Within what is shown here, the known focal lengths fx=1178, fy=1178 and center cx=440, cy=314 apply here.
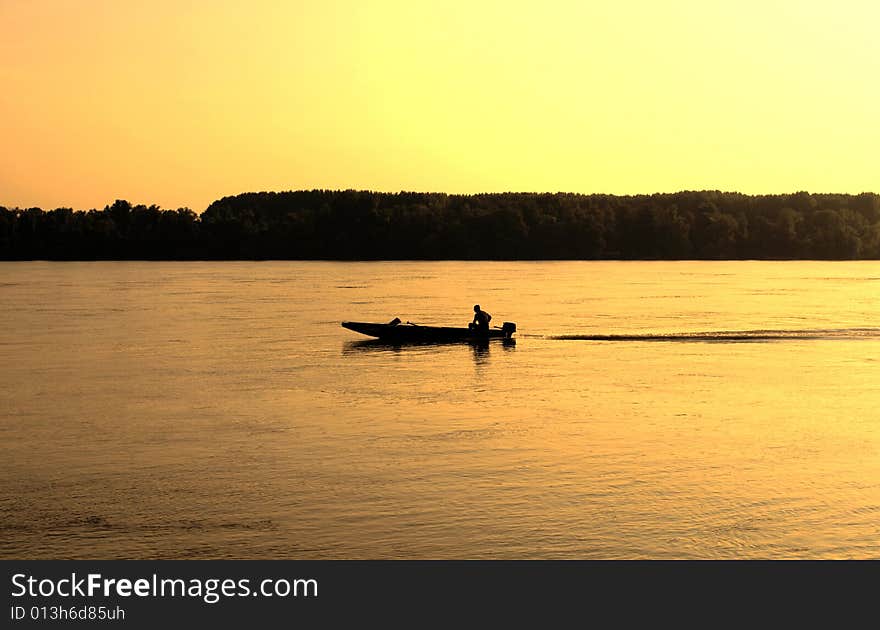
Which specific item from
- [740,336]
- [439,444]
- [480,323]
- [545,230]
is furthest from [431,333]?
[545,230]

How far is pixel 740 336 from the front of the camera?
52.3 metres

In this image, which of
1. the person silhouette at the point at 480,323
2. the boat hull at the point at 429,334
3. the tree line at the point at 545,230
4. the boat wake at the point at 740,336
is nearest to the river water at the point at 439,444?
the boat wake at the point at 740,336

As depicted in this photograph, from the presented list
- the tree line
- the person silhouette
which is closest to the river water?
the person silhouette

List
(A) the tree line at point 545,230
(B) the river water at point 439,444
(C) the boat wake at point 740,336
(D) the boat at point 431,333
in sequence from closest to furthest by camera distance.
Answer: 1. (B) the river water at point 439,444
2. (D) the boat at point 431,333
3. (C) the boat wake at point 740,336
4. (A) the tree line at point 545,230

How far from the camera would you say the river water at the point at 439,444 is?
1752 cm

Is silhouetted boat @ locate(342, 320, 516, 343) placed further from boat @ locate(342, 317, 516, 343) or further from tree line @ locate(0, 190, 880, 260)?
tree line @ locate(0, 190, 880, 260)

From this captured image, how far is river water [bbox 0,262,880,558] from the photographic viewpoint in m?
17.5

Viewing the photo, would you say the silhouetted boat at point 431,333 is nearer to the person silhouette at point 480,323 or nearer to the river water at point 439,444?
the person silhouette at point 480,323

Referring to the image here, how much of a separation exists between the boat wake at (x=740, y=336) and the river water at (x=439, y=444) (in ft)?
0.73

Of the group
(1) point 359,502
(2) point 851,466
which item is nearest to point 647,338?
(2) point 851,466

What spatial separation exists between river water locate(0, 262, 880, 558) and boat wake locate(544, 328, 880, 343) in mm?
221
